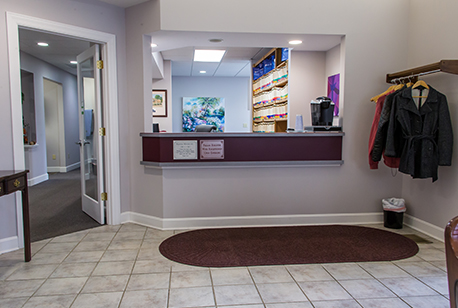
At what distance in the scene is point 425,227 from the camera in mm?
3361

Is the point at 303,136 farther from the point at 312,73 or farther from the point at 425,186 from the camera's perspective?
the point at 312,73

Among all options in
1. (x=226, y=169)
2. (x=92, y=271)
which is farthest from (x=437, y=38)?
(x=92, y=271)

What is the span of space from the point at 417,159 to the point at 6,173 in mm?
3565

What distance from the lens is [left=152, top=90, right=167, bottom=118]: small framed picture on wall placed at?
7.56 m

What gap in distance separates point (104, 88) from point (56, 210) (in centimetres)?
195

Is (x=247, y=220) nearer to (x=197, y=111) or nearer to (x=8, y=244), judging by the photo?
(x=8, y=244)

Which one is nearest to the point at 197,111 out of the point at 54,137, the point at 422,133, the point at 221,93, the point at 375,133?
the point at 221,93

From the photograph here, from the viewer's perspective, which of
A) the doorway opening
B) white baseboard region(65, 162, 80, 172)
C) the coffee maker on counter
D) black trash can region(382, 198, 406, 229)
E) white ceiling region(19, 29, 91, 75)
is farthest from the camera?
white baseboard region(65, 162, 80, 172)

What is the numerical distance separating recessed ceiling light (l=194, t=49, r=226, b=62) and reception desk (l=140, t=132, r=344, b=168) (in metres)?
3.12

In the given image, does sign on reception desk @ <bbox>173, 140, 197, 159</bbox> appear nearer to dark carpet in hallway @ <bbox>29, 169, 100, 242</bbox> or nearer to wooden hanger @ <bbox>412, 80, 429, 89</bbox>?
dark carpet in hallway @ <bbox>29, 169, 100, 242</bbox>

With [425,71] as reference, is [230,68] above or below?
above

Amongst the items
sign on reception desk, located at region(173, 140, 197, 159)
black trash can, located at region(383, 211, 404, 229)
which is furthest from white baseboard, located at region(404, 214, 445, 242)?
sign on reception desk, located at region(173, 140, 197, 159)

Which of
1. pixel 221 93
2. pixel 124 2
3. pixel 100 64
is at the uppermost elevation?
pixel 124 2

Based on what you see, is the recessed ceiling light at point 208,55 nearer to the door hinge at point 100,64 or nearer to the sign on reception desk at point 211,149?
the door hinge at point 100,64
